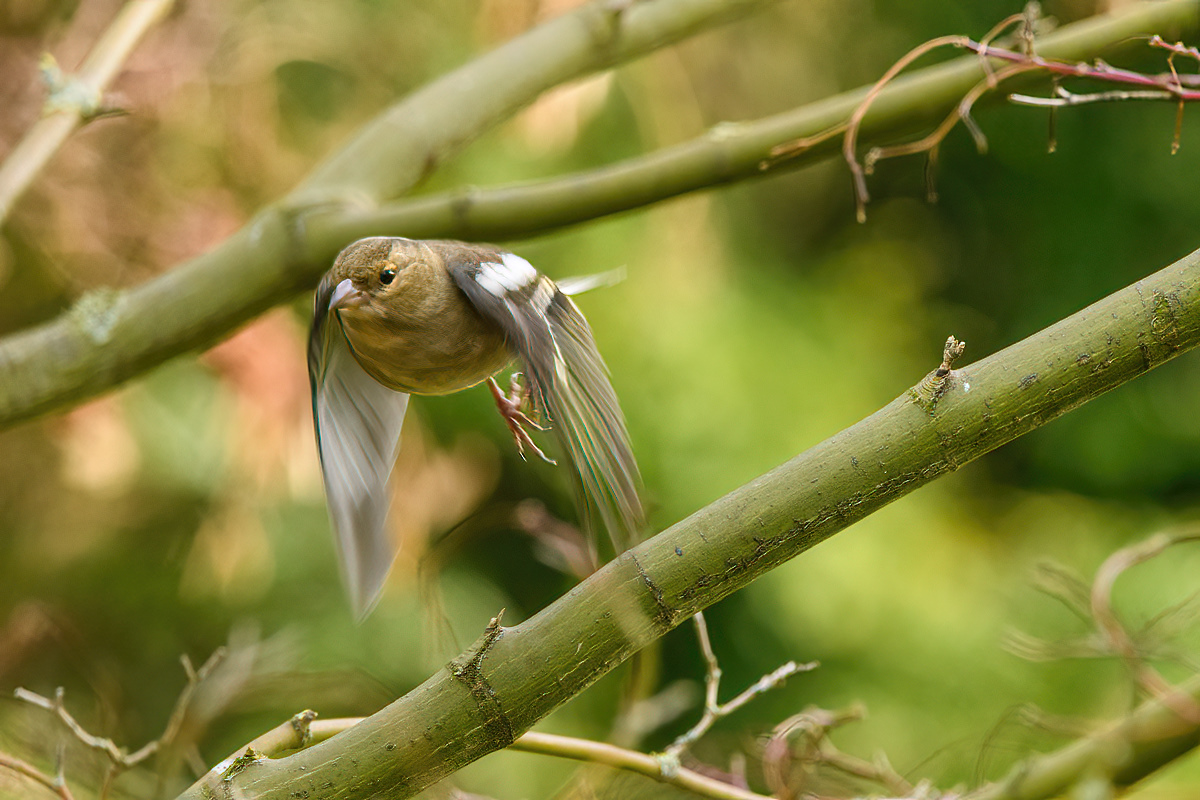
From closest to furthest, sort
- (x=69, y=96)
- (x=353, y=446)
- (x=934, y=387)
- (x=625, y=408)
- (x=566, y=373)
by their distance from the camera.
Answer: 1. (x=934, y=387)
2. (x=566, y=373)
3. (x=353, y=446)
4. (x=69, y=96)
5. (x=625, y=408)

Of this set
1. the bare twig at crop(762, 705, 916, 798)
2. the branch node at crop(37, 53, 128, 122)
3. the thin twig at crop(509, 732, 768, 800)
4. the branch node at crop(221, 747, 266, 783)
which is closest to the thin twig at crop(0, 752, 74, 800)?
the branch node at crop(221, 747, 266, 783)

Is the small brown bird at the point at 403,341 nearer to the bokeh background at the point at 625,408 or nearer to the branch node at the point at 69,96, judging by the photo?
the branch node at the point at 69,96

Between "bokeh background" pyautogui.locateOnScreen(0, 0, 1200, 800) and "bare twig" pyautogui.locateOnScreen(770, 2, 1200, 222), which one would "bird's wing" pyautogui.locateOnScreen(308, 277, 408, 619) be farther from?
"bokeh background" pyautogui.locateOnScreen(0, 0, 1200, 800)

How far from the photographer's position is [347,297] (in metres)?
0.91

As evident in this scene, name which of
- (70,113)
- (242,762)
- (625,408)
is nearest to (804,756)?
(242,762)

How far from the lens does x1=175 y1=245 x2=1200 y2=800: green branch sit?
24.8 inches

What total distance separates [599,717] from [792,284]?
1.35 m

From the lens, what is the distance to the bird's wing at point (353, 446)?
876 mm

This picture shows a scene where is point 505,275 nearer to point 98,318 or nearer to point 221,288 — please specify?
point 221,288

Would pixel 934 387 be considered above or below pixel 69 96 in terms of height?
below

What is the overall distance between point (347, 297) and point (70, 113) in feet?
2.29

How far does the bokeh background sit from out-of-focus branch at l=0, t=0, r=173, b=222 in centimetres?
80

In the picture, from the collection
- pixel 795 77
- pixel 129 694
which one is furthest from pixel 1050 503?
pixel 129 694

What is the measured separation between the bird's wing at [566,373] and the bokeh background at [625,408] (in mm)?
1223
